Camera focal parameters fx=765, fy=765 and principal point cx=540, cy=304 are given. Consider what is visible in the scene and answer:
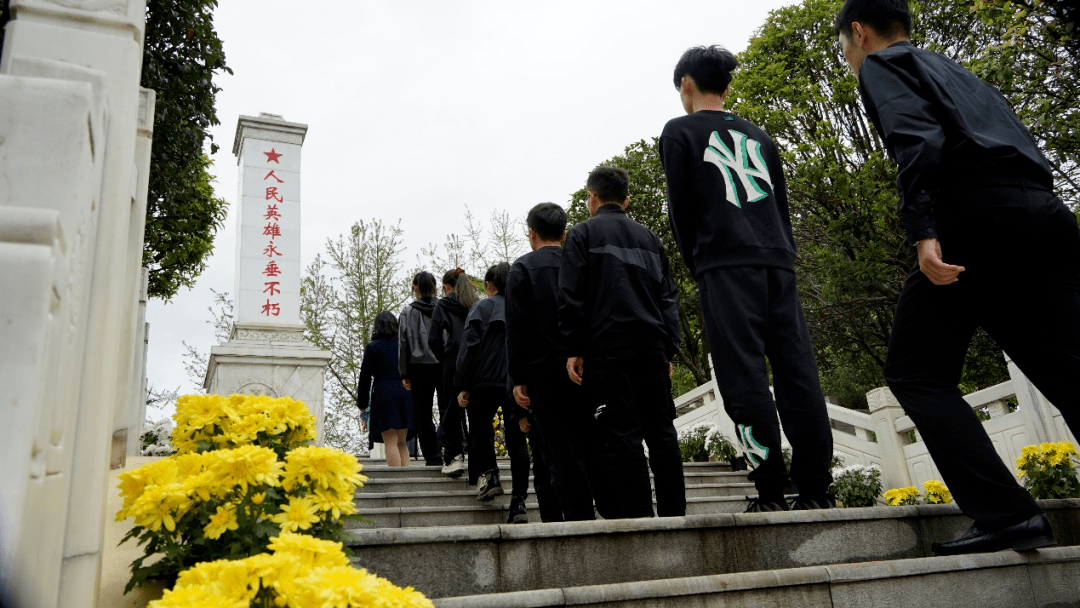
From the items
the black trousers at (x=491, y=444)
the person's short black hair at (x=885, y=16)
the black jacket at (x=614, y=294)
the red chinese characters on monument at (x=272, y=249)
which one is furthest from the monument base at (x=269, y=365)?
the person's short black hair at (x=885, y=16)

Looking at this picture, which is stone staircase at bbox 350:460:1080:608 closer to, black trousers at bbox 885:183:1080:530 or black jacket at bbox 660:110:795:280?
black trousers at bbox 885:183:1080:530

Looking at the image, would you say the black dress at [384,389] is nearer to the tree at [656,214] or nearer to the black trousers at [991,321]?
the black trousers at [991,321]

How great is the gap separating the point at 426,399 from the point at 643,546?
4.79 m

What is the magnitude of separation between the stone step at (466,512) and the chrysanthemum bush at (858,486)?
151cm

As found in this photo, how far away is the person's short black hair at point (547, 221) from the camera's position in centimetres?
456

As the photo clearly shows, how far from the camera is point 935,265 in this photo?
250cm

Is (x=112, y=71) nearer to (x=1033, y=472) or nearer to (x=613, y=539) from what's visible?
(x=613, y=539)

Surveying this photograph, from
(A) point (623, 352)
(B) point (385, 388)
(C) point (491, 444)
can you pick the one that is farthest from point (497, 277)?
(B) point (385, 388)

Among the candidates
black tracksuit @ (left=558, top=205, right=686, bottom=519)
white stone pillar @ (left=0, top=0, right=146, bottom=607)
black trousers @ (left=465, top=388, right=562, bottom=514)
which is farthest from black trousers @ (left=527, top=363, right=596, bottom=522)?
Result: white stone pillar @ (left=0, top=0, right=146, bottom=607)

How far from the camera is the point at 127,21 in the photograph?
2008 mm

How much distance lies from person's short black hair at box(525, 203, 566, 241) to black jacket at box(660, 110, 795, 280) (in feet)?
3.40

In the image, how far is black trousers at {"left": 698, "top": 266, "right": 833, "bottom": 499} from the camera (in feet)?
10.6

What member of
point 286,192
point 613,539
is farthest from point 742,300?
point 286,192

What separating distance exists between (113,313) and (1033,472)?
18.4ft
